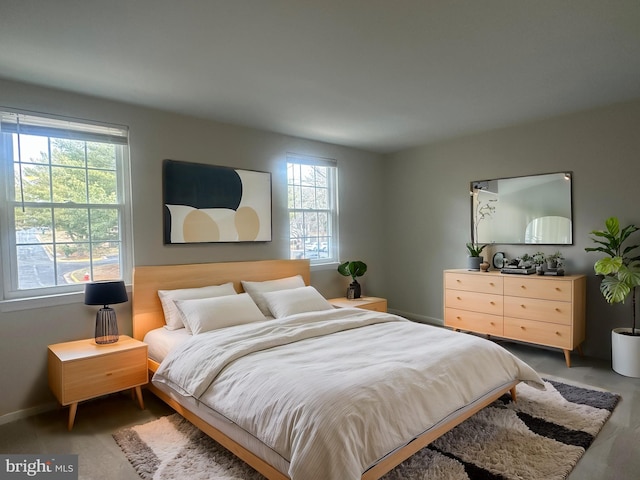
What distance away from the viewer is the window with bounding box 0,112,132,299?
2904 mm

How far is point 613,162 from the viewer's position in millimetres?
3791

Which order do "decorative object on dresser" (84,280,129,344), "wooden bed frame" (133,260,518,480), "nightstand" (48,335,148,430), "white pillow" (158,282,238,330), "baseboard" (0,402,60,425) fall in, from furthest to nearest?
"white pillow" (158,282,238,330), "decorative object on dresser" (84,280,129,344), "baseboard" (0,402,60,425), "nightstand" (48,335,148,430), "wooden bed frame" (133,260,518,480)

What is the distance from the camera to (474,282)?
173 inches

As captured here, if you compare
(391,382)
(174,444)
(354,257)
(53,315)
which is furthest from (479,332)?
(53,315)

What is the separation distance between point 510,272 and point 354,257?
2.00 m

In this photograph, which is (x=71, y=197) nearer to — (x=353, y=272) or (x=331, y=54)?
(x=331, y=54)

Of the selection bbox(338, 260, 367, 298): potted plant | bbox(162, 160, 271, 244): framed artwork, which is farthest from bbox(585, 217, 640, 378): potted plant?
bbox(162, 160, 271, 244): framed artwork

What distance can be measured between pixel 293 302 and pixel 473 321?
214 cm

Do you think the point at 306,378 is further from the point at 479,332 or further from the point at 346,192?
the point at 346,192

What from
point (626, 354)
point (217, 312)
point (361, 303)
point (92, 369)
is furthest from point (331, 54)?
point (626, 354)

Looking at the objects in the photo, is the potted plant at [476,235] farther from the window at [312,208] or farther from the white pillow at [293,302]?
the white pillow at [293,302]

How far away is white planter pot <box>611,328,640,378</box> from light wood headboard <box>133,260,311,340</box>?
10.7 ft

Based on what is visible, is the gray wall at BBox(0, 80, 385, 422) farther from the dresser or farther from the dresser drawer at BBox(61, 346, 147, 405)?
the dresser

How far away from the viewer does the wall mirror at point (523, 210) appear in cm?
413
